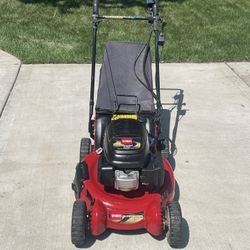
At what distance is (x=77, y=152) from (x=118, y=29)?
4.50 meters

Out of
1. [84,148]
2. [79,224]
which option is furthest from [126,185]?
[84,148]

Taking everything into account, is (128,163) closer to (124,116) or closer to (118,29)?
(124,116)

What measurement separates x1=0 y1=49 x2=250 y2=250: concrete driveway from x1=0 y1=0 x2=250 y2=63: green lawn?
45 cm

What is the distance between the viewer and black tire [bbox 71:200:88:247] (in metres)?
3.47

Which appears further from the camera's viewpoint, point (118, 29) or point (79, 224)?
point (118, 29)

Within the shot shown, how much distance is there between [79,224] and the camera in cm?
347

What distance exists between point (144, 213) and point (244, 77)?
13.5 ft

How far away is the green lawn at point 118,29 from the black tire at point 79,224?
430cm

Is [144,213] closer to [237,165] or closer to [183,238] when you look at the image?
[183,238]

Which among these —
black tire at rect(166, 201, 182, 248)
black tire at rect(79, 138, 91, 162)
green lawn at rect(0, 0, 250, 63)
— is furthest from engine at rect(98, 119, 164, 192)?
green lawn at rect(0, 0, 250, 63)

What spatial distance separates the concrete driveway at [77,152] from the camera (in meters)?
3.79

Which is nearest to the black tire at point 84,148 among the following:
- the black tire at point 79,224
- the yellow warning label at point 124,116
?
the yellow warning label at point 124,116

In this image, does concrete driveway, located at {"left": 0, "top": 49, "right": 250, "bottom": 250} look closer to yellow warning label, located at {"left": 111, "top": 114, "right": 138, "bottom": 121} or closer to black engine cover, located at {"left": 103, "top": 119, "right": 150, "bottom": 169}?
black engine cover, located at {"left": 103, "top": 119, "right": 150, "bottom": 169}

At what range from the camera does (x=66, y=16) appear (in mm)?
9570
